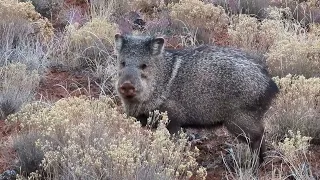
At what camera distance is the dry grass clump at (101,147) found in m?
4.45

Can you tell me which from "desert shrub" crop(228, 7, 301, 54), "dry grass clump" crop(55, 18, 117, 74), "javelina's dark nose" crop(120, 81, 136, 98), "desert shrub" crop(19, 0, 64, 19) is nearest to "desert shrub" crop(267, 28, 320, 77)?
"desert shrub" crop(228, 7, 301, 54)

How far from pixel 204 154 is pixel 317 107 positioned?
4.34 feet

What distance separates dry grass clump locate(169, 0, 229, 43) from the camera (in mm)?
9977

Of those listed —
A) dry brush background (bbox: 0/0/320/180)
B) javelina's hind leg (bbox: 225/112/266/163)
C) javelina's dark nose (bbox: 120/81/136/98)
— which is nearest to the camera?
dry brush background (bbox: 0/0/320/180)

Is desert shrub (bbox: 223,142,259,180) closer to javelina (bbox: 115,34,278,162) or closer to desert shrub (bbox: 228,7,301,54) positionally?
javelina (bbox: 115,34,278,162)

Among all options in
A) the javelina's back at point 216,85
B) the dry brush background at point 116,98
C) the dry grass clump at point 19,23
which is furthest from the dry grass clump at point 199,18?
the javelina's back at point 216,85

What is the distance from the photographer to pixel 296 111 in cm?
629

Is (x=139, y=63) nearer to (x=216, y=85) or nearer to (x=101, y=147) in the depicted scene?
(x=216, y=85)

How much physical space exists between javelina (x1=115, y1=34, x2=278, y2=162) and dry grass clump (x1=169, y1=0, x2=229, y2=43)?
4157mm

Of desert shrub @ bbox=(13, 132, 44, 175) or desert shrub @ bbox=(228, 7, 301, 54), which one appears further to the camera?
desert shrub @ bbox=(228, 7, 301, 54)

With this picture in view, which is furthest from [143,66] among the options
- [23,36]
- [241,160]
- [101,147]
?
[23,36]

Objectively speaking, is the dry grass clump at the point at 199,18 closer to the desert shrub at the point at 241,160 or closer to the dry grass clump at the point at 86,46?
the dry grass clump at the point at 86,46

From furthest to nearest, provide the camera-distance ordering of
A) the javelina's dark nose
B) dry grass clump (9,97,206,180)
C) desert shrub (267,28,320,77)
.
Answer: desert shrub (267,28,320,77)
the javelina's dark nose
dry grass clump (9,97,206,180)

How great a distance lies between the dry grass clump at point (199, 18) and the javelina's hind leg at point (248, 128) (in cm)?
435
